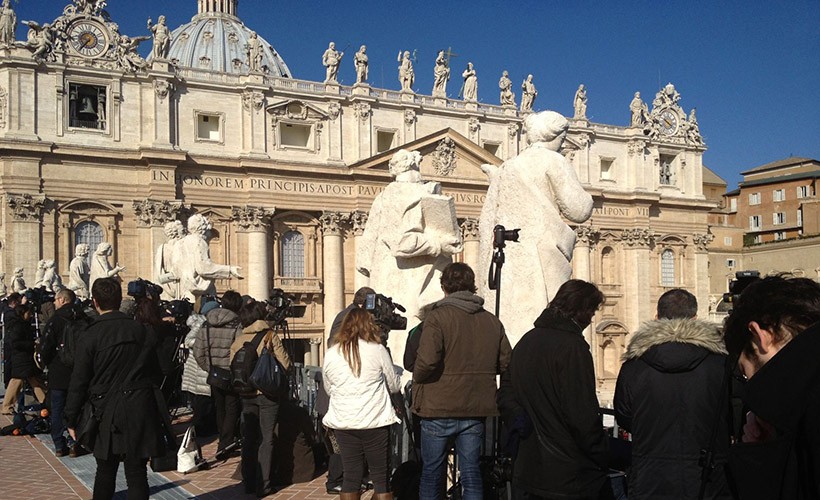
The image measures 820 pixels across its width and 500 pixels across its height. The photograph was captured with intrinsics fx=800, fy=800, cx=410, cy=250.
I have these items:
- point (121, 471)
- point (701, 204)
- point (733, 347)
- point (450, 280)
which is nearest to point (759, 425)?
point (733, 347)

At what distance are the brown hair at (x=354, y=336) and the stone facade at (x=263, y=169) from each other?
2866 centimetres

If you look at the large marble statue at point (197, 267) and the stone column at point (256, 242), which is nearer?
the large marble statue at point (197, 267)

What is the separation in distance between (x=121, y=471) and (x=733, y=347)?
8154 mm

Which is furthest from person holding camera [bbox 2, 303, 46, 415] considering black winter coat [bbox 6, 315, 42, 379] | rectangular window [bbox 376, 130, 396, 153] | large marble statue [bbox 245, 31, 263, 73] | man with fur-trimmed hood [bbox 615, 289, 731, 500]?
rectangular window [bbox 376, 130, 396, 153]

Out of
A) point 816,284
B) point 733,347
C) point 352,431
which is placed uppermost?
point 816,284

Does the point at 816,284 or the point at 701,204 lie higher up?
the point at 701,204

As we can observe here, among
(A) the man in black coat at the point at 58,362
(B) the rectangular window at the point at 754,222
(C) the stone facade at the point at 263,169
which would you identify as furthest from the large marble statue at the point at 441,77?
(B) the rectangular window at the point at 754,222

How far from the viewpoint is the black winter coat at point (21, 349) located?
1218 cm

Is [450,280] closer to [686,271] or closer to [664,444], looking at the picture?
[664,444]

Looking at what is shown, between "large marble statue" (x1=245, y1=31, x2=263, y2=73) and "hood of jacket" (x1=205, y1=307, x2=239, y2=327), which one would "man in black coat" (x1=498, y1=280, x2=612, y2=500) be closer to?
"hood of jacket" (x1=205, y1=307, x2=239, y2=327)

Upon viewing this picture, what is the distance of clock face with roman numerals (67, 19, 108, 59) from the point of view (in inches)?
1320

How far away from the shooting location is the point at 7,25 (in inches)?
1253

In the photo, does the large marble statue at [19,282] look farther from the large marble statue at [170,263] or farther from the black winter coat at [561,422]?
the black winter coat at [561,422]

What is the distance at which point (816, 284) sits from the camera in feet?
8.77
